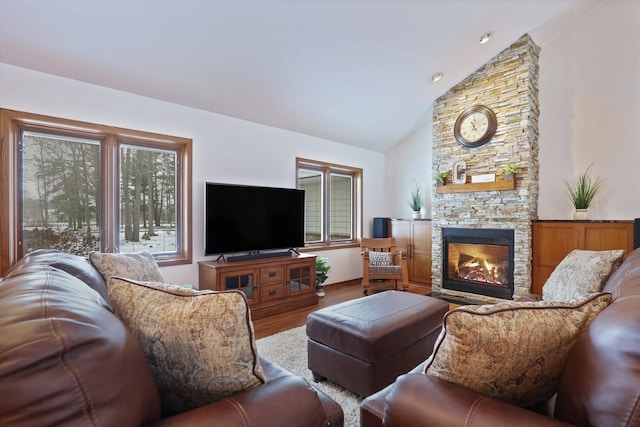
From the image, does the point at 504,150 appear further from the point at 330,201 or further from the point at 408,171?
the point at 330,201

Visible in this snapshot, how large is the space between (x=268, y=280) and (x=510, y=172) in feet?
10.7

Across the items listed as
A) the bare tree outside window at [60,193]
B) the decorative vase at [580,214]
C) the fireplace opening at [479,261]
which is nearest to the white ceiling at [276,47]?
the bare tree outside window at [60,193]

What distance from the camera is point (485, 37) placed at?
3664 millimetres

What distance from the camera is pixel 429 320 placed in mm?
2213

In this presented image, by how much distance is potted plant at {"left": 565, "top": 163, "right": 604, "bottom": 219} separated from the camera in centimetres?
374

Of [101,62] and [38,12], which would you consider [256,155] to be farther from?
[38,12]

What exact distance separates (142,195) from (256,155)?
142 centimetres

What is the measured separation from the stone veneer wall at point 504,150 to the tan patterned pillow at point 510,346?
3466 mm

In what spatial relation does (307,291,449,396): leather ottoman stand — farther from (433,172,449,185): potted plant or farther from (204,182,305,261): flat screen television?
(433,172,449,185): potted plant

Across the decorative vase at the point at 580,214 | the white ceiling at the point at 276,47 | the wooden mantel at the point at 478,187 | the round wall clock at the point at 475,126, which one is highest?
the white ceiling at the point at 276,47

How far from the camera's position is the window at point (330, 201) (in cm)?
505

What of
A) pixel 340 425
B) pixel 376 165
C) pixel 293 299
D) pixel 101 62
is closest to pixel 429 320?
pixel 340 425

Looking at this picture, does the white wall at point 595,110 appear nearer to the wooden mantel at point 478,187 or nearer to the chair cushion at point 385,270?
the wooden mantel at point 478,187

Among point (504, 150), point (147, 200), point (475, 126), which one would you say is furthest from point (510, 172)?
point (147, 200)
